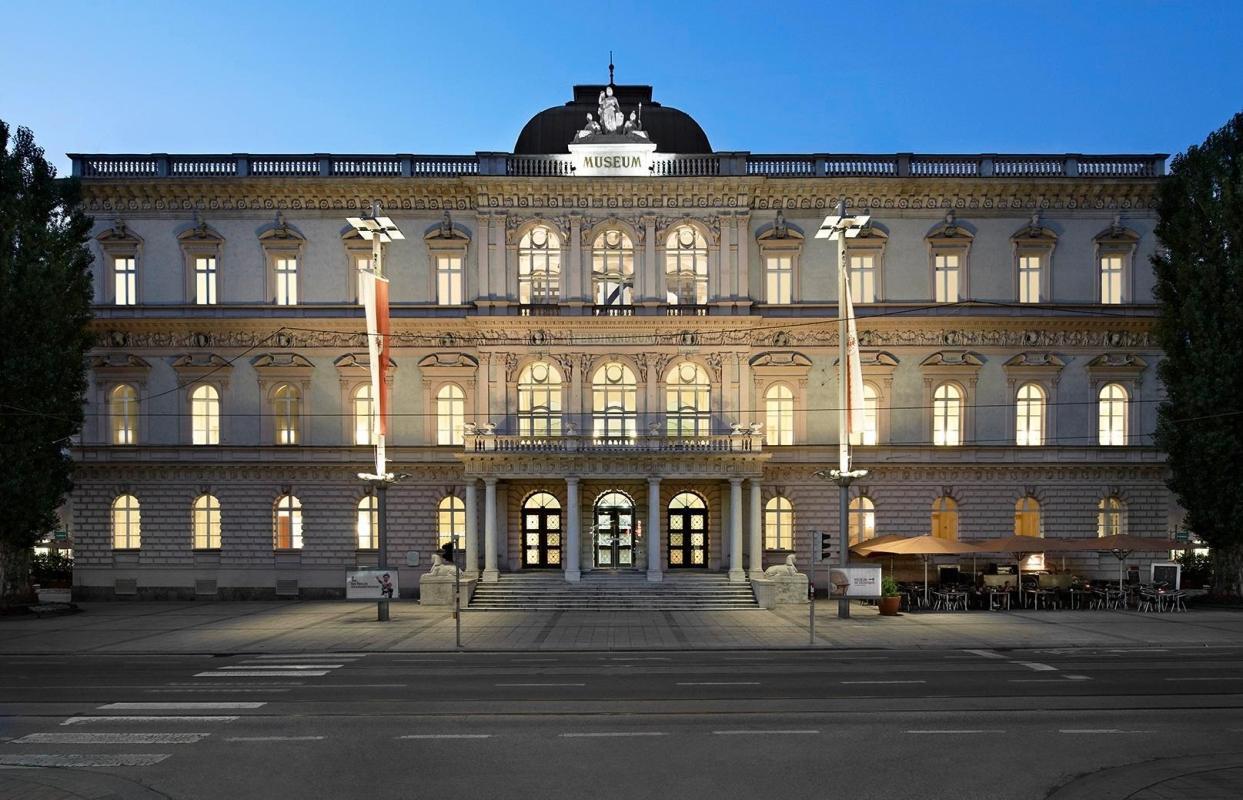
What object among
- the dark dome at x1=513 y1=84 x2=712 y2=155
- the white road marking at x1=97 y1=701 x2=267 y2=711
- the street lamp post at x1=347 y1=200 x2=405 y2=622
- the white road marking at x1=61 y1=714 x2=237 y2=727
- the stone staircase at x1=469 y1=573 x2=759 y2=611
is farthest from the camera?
the dark dome at x1=513 y1=84 x2=712 y2=155

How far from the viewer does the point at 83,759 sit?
1473 centimetres

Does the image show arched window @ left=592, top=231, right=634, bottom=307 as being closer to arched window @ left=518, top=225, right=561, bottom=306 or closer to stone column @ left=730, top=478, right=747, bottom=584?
arched window @ left=518, top=225, right=561, bottom=306

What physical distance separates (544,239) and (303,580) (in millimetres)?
18983

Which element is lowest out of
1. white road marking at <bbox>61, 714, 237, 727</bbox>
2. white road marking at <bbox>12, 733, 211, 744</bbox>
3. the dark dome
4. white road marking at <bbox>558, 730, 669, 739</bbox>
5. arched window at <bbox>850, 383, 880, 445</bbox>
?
white road marking at <bbox>61, 714, 237, 727</bbox>

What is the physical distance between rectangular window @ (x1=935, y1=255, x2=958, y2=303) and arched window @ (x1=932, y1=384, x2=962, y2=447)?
4.23 m

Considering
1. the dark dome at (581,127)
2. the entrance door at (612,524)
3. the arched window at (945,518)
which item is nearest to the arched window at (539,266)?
the dark dome at (581,127)

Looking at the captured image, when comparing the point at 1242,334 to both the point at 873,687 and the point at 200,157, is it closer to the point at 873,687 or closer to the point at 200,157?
the point at 873,687

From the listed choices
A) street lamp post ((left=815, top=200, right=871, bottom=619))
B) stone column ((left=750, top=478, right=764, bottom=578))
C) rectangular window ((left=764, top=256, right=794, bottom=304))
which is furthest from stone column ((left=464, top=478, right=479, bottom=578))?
rectangular window ((left=764, top=256, right=794, bottom=304))

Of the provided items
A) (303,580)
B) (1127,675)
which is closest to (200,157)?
(303,580)

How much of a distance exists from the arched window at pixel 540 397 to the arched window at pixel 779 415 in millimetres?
9596

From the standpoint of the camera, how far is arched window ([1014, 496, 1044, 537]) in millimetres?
42562

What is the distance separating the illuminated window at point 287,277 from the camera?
43438mm

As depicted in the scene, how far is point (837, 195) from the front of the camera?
4306 cm

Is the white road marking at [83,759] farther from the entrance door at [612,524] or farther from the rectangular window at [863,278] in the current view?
the rectangular window at [863,278]
